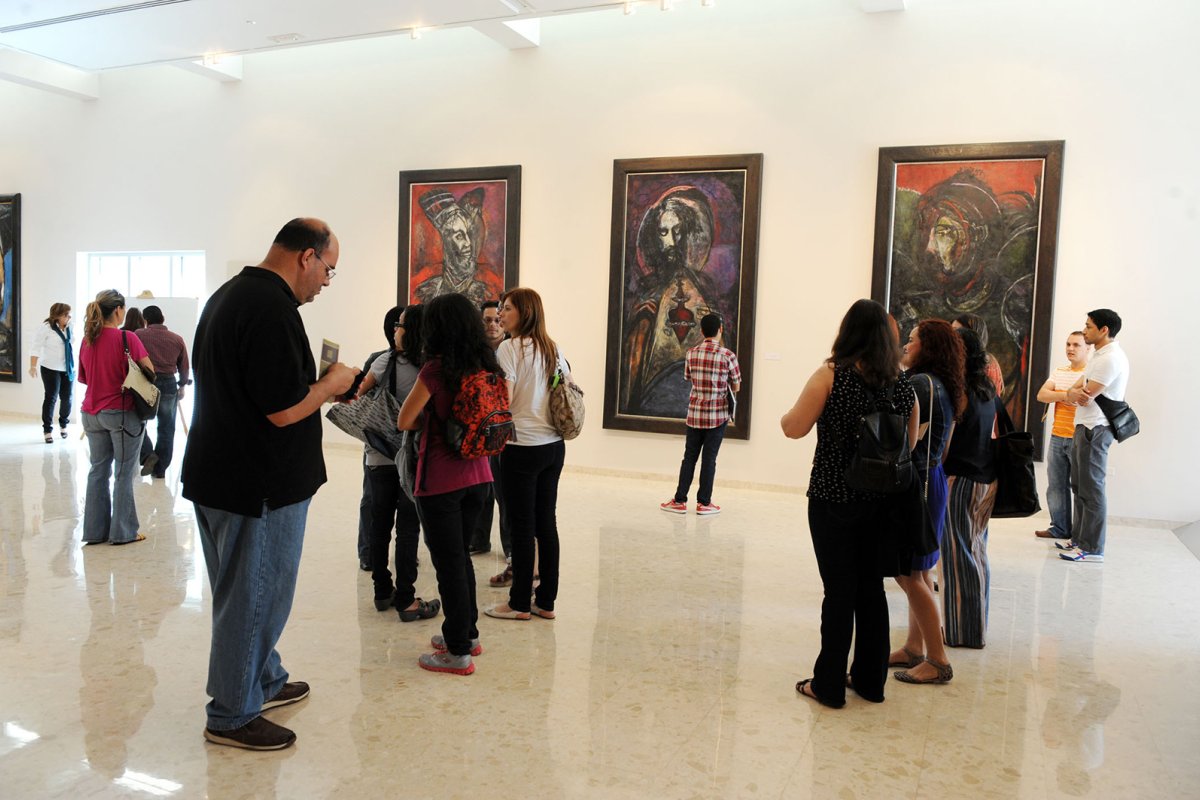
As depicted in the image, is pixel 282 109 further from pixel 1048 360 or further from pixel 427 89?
pixel 1048 360

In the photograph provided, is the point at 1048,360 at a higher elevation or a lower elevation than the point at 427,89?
lower

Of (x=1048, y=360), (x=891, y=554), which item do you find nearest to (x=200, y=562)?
(x=891, y=554)

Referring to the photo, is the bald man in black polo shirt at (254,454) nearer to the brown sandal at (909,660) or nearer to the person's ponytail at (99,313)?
the brown sandal at (909,660)

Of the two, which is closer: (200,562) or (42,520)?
(200,562)

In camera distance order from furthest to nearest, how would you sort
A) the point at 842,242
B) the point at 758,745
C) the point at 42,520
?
the point at 842,242 → the point at 42,520 → the point at 758,745

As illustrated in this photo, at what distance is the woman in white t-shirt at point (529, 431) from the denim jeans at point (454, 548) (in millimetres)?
493

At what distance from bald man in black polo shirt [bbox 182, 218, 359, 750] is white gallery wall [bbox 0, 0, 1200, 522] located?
6929 millimetres

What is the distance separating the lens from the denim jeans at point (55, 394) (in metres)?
11.7

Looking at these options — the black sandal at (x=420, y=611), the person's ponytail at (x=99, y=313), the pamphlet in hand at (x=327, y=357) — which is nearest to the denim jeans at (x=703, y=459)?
the black sandal at (x=420, y=611)

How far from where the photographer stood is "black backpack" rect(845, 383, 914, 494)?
3.51 meters

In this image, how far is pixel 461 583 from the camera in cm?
403

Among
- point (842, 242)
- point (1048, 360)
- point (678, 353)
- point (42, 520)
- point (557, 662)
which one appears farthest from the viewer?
point (678, 353)

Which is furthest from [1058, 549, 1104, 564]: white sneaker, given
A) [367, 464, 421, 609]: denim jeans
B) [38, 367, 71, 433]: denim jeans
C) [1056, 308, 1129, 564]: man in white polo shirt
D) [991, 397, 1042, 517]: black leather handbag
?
[38, 367, 71, 433]: denim jeans

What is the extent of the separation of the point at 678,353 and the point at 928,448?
5.92m
